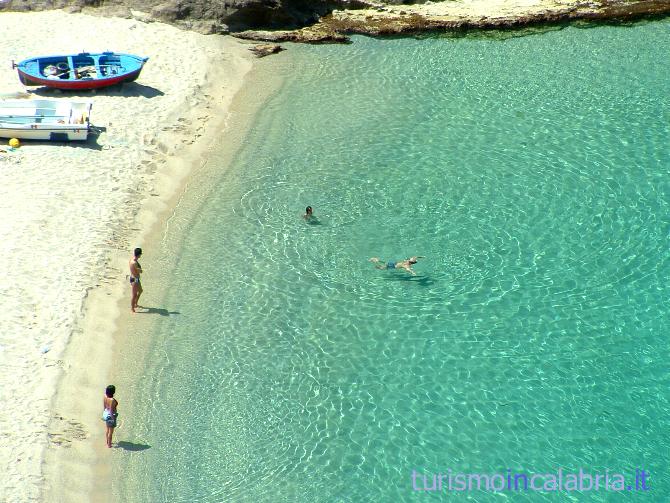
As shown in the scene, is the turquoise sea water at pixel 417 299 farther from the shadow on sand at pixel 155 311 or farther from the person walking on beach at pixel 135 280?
the person walking on beach at pixel 135 280

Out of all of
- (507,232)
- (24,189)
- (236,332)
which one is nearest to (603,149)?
(507,232)

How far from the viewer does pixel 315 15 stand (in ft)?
115

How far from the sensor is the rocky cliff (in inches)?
1316

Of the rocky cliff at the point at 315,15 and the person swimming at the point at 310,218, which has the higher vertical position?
the rocky cliff at the point at 315,15

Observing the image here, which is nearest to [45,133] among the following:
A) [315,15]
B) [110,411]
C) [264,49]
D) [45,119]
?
[45,119]

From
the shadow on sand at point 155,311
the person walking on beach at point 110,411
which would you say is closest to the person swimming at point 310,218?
the shadow on sand at point 155,311


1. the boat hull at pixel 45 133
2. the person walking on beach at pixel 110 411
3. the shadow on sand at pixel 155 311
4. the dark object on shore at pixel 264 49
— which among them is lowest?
the shadow on sand at pixel 155 311

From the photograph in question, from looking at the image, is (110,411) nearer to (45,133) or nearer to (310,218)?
(310,218)

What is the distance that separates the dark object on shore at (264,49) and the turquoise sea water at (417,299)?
112 inches

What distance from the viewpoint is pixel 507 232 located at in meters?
21.8

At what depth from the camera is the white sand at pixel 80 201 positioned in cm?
1589

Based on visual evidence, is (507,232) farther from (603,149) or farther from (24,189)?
(24,189)

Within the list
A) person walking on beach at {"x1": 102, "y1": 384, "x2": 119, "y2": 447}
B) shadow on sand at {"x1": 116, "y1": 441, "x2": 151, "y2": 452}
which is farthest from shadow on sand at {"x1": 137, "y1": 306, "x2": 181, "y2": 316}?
shadow on sand at {"x1": 116, "y1": 441, "x2": 151, "y2": 452}

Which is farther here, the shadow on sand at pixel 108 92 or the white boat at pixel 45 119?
the shadow on sand at pixel 108 92
